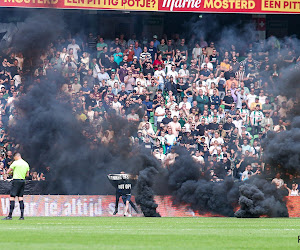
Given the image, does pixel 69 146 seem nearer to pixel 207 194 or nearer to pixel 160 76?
pixel 160 76

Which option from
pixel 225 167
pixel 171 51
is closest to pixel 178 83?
pixel 171 51

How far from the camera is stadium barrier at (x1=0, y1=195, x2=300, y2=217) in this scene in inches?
856

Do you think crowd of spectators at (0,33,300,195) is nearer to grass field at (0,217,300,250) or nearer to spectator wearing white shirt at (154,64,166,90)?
spectator wearing white shirt at (154,64,166,90)

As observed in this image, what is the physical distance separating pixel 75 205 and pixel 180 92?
6.81 metres

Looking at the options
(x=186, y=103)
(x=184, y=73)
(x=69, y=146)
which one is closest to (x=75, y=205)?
(x=69, y=146)

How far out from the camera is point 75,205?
22031 millimetres

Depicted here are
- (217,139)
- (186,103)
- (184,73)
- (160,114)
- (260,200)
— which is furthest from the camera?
(184,73)

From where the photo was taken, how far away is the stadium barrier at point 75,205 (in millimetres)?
21750

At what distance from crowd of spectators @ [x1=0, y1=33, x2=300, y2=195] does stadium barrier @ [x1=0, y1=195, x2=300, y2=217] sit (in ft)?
4.65

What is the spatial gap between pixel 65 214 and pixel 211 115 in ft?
21.6

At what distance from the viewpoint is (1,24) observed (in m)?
28.3

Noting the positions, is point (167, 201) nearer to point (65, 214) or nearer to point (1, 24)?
point (65, 214)

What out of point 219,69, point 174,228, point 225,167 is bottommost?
point 174,228

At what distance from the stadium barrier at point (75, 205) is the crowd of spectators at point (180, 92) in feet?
4.65
